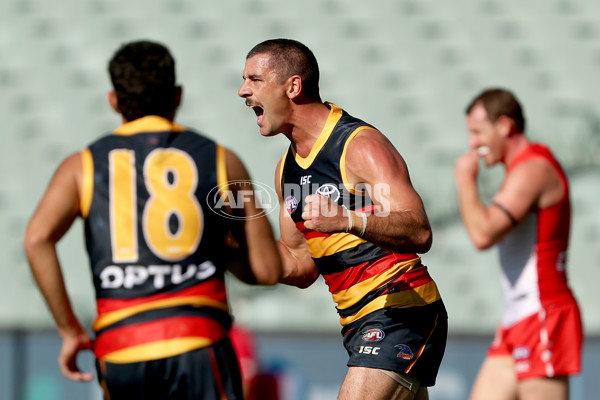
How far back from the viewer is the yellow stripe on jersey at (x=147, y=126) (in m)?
3.64

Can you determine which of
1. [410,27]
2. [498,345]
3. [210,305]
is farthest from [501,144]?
[410,27]

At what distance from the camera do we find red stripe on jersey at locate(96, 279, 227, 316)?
11.5 feet

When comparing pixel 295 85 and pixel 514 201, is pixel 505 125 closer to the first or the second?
pixel 514 201

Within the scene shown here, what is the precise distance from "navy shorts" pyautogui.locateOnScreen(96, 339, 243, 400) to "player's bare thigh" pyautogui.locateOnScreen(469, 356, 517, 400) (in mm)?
2017

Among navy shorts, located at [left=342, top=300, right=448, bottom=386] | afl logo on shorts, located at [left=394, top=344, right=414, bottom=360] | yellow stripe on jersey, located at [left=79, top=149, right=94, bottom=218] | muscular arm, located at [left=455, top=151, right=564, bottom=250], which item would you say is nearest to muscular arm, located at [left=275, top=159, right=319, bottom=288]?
navy shorts, located at [left=342, top=300, right=448, bottom=386]

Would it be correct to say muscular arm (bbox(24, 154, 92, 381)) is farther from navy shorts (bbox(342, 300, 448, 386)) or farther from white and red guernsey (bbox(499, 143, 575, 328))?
white and red guernsey (bbox(499, 143, 575, 328))

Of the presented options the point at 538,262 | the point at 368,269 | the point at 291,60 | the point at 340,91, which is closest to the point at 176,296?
the point at 368,269

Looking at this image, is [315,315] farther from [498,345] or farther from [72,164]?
[72,164]

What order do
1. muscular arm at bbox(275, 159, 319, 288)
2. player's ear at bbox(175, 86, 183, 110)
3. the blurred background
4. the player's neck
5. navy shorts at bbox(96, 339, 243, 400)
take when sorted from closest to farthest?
navy shorts at bbox(96, 339, 243, 400) → player's ear at bbox(175, 86, 183, 110) → muscular arm at bbox(275, 159, 319, 288) → the player's neck → the blurred background

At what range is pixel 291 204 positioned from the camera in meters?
3.78

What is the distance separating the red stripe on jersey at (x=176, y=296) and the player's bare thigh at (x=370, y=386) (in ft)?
1.86

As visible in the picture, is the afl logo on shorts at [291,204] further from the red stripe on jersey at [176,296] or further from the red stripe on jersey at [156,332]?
the red stripe on jersey at [156,332]

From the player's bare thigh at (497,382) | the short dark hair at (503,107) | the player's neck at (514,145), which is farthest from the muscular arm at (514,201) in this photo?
the player's bare thigh at (497,382)

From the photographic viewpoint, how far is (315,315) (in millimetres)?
7648
